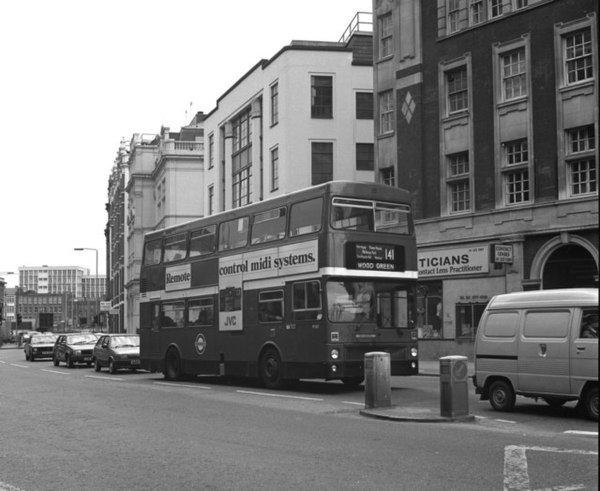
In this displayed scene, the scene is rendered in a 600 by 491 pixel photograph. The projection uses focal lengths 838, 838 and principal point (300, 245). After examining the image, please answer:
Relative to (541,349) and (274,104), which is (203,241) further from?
(274,104)

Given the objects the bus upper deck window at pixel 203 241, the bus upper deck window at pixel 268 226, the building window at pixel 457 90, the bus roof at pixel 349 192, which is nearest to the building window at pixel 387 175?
the building window at pixel 457 90

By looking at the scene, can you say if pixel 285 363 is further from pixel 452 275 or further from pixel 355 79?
pixel 355 79

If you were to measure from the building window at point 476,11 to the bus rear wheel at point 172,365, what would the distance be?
16.9 m

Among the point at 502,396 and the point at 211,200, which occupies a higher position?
the point at 211,200

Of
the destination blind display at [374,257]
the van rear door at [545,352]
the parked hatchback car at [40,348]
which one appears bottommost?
the parked hatchback car at [40,348]

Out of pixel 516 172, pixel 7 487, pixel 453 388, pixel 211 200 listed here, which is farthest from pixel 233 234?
pixel 211 200

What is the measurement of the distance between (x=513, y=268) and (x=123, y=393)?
15.3 meters

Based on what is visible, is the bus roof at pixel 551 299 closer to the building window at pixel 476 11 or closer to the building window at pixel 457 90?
the building window at pixel 457 90

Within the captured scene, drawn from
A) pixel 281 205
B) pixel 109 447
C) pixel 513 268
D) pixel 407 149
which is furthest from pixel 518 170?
pixel 109 447

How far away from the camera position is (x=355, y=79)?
1722 inches

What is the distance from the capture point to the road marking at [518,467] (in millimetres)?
8188

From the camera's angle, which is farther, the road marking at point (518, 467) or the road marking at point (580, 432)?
the road marking at point (580, 432)

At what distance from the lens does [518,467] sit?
30.2 feet

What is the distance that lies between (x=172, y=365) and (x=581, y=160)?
48.6 feet
